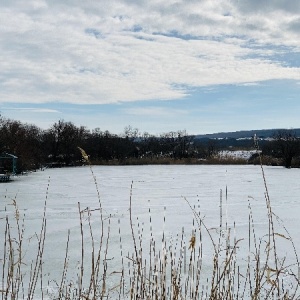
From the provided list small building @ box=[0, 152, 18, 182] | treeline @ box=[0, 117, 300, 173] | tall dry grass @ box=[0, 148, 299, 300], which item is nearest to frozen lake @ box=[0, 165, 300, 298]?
tall dry grass @ box=[0, 148, 299, 300]

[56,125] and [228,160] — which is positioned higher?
[56,125]

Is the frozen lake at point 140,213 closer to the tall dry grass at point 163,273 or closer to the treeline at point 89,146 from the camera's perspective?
the tall dry grass at point 163,273

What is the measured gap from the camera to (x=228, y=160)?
139ft

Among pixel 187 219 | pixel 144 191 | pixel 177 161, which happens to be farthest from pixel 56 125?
pixel 187 219

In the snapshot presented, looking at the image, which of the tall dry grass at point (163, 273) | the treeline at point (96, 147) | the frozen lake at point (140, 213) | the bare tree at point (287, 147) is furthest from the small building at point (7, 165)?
the bare tree at point (287, 147)

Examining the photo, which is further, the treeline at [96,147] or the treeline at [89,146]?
the treeline at [89,146]

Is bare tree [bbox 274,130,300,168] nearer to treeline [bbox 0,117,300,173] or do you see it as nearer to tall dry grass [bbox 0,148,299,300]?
treeline [bbox 0,117,300,173]

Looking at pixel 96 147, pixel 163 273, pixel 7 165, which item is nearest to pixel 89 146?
pixel 96 147

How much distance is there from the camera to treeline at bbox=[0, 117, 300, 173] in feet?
109

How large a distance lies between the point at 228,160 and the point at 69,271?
37166 mm

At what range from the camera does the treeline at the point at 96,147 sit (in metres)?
33.2

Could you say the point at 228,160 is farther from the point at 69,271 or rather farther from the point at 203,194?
the point at 69,271

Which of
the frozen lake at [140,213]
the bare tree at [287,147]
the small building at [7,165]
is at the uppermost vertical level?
the bare tree at [287,147]

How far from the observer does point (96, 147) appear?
49.6 meters
